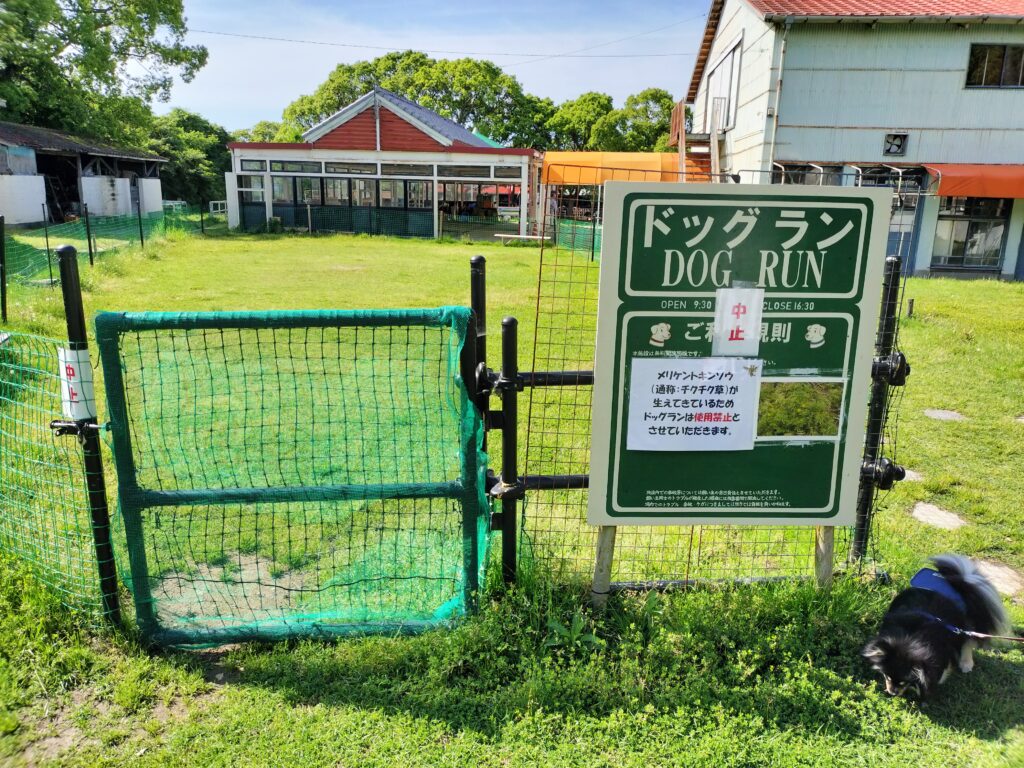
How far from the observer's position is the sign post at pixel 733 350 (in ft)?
9.61

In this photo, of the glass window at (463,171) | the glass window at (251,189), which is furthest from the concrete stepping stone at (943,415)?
the glass window at (251,189)

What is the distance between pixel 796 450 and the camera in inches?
123

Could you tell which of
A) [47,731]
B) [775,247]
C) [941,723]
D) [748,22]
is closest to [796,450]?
[775,247]

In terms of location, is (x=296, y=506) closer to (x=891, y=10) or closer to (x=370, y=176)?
(x=891, y=10)

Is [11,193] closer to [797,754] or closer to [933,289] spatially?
[933,289]

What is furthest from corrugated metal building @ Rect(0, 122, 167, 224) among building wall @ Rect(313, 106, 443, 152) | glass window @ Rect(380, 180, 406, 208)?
glass window @ Rect(380, 180, 406, 208)

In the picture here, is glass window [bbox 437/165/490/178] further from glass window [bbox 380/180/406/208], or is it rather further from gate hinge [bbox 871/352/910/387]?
gate hinge [bbox 871/352/910/387]

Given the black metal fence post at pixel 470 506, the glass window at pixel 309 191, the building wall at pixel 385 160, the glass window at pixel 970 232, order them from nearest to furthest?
the black metal fence post at pixel 470 506 → the glass window at pixel 970 232 → the building wall at pixel 385 160 → the glass window at pixel 309 191

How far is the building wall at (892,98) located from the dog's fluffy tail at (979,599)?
1609cm

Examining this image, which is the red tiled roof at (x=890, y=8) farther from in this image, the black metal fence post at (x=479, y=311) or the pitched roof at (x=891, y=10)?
the black metal fence post at (x=479, y=311)

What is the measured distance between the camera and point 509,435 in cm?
311

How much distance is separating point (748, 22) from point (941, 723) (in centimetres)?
1840

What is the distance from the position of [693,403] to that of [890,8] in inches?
703

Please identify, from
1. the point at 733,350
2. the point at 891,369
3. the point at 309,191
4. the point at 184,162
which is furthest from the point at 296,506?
the point at 184,162
